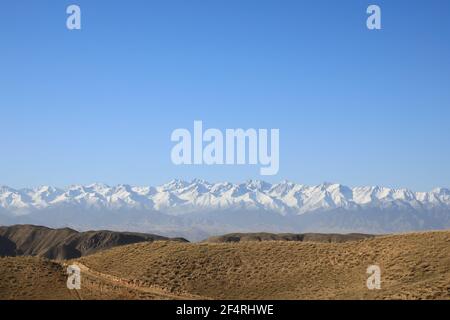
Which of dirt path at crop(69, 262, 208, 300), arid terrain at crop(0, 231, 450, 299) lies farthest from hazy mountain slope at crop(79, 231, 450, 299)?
dirt path at crop(69, 262, 208, 300)

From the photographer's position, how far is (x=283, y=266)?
6988cm

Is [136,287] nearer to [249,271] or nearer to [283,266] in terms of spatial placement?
[249,271]

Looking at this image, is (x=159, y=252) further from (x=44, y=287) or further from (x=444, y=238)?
(x=444, y=238)

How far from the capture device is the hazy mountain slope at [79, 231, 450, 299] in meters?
59.1

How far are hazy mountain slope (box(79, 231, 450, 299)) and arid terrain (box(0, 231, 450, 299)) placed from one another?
11 cm

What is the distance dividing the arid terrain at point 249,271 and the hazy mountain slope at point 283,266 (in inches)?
4.2

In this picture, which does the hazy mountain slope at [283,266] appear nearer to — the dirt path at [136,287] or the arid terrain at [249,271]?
the arid terrain at [249,271]

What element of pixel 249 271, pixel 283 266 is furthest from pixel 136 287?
pixel 283 266

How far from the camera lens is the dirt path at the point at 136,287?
56.0m

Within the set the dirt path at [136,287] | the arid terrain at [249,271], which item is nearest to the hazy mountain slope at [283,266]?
the arid terrain at [249,271]

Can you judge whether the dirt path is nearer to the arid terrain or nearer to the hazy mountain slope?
the arid terrain
